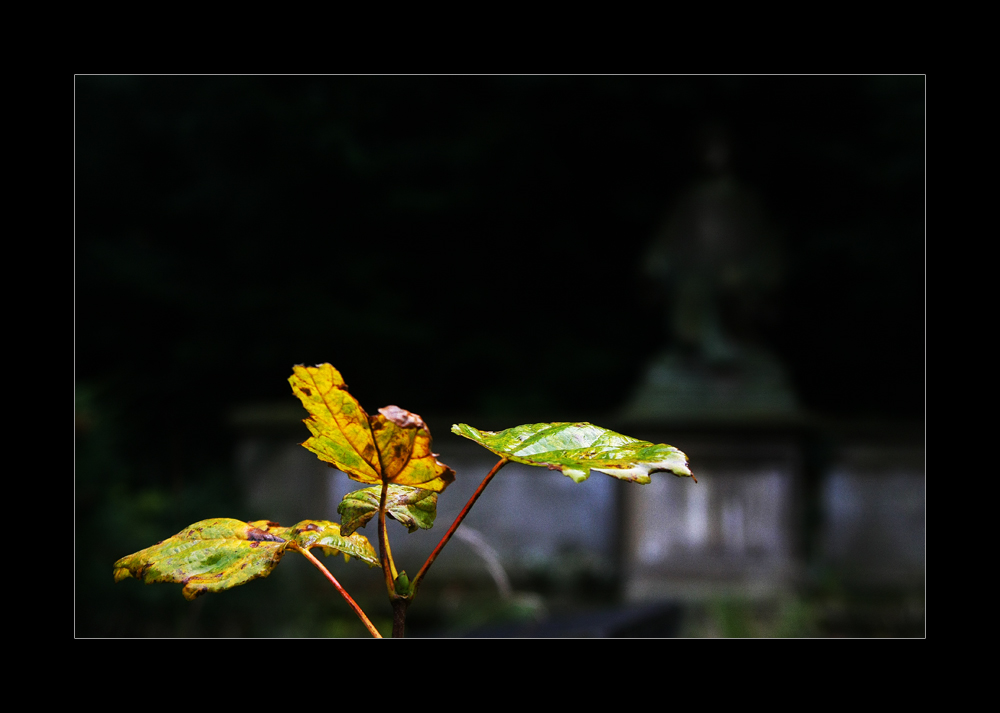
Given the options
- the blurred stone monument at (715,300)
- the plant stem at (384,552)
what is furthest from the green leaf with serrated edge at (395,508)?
the blurred stone monument at (715,300)

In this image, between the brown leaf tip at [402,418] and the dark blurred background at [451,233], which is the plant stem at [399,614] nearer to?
the brown leaf tip at [402,418]

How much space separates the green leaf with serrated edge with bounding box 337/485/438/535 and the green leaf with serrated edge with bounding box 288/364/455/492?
0.02 m

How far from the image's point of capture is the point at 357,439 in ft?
1.61

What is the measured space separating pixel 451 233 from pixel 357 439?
623 cm

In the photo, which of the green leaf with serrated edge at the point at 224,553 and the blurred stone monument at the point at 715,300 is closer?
the green leaf with serrated edge at the point at 224,553

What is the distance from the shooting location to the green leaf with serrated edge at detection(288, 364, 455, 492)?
18.9 inches

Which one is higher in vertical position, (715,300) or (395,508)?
(715,300)

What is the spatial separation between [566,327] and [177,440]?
9.81ft

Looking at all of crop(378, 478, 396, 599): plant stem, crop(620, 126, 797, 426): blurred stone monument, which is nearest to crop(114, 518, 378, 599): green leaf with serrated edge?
crop(378, 478, 396, 599): plant stem

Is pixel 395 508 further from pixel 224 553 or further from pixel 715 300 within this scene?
pixel 715 300

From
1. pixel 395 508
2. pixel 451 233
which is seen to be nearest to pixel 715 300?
pixel 451 233

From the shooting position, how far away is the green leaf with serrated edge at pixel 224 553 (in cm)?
48

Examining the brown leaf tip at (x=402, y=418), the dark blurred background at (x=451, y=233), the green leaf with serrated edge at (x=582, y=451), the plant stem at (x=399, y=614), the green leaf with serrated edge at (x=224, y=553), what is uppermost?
the dark blurred background at (x=451, y=233)

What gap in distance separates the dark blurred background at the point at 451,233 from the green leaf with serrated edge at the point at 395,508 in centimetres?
531
